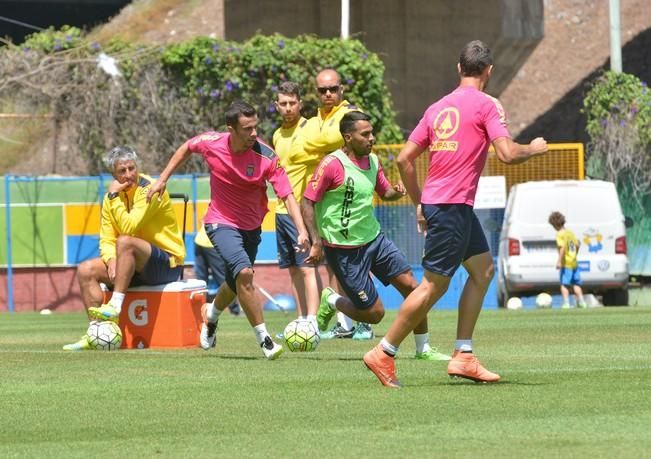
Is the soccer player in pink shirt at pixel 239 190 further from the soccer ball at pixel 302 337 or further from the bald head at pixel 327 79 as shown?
the bald head at pixel 327 79

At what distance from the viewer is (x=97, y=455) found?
7.59 metres

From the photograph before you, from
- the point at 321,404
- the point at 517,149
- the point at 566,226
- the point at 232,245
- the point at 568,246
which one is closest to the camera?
the point at 321,404

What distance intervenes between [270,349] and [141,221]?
7.51 ft

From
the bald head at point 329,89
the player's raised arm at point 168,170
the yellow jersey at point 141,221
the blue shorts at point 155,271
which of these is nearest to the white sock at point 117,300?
the blue shorts at point 155,271

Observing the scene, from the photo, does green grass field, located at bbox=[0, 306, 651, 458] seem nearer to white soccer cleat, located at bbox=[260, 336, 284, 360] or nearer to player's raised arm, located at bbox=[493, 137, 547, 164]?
white soccer cleat, located at bbox=[260, 336, 284, 360]

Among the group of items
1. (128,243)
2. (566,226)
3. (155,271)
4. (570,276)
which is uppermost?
(128,243)

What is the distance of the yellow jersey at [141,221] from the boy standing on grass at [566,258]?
34.7 ft

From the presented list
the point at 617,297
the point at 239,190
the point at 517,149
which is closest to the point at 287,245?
the point at 239,190

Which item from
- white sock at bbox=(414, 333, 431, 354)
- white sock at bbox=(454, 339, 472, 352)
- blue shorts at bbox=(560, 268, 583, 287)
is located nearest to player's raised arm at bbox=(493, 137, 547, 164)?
white sock at bbox=(454, 339, 472, 352)

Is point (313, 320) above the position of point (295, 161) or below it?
below

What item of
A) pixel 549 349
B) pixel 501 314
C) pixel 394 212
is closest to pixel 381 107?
pixel 394 212

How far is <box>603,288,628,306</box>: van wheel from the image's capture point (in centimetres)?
2529

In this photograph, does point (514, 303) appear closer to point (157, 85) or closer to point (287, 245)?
point (157, 85)

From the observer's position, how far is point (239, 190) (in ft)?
43.4
